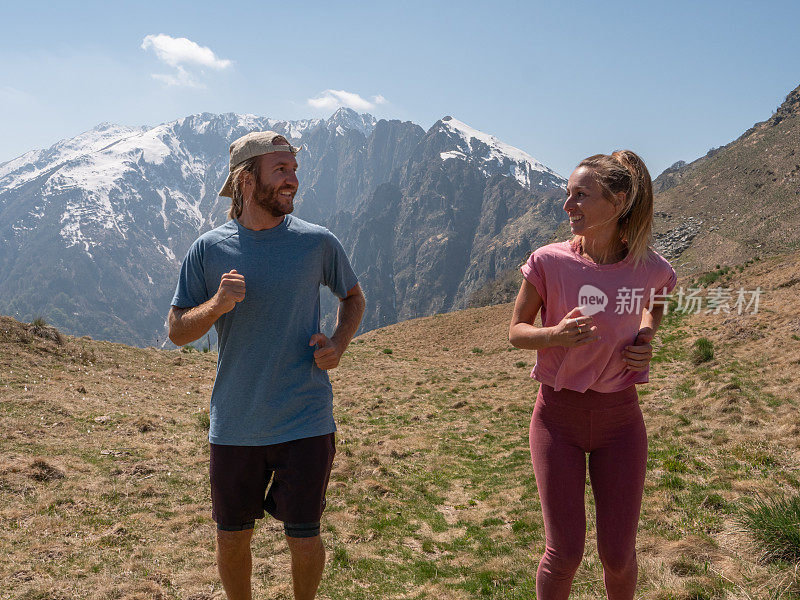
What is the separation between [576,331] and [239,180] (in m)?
2.45

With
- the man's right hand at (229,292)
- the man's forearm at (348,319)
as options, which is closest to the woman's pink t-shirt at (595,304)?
the man's forearm at (348,319)

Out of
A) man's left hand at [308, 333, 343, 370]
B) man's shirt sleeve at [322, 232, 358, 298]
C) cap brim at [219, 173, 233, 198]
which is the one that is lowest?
man's left hand at [308, 333, 343, 370]

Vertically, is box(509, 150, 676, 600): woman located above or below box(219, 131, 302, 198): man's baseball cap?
below

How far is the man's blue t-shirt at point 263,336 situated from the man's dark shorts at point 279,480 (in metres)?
0.10

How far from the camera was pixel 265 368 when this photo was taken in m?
3.29

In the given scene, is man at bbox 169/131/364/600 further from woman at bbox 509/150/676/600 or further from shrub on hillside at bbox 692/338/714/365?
shrub on hillside at bbox 692/338/714/365

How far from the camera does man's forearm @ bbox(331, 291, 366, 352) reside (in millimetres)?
3642

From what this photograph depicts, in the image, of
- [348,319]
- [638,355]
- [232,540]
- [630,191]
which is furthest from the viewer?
[348,319]

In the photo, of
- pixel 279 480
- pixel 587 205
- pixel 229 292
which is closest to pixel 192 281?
pixel 229 292

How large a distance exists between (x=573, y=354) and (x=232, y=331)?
2.21 m

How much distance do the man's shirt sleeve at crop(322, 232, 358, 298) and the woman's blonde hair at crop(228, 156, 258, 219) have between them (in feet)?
2.20

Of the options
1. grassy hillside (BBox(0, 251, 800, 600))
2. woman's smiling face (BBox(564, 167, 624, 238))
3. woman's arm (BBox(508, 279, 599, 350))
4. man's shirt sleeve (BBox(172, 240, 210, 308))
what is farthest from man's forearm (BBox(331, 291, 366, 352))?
grassy hillside (BBox(0, 251, 800, 600))

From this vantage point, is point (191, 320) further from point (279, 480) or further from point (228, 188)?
point (279, 480)

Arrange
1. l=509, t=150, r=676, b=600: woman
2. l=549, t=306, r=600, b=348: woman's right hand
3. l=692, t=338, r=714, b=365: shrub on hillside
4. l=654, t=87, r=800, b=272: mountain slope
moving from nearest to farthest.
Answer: l=549, t=306, r=600, b=348: woman's right hand < l=509, t=150, r=676, b=600: woman < l=692, t=338, r=714, b=365: shrub on hillside < l=654, t=87, r=800, b=272: mountain slope
